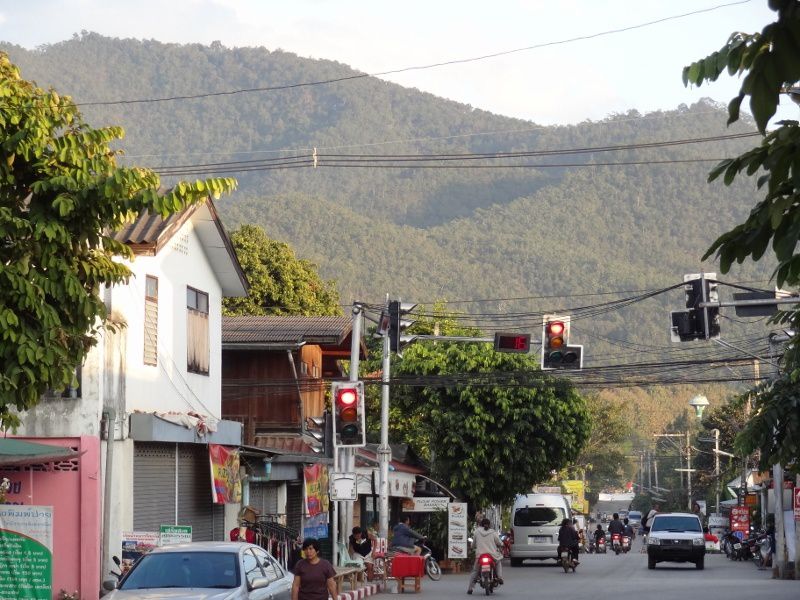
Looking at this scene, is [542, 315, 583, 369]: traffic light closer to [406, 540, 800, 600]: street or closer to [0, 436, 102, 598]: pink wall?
[406, 540, 800, 600]: street

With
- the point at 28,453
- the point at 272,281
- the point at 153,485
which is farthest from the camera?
the point at 272,281

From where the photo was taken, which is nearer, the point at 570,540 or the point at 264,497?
the point at 264,497

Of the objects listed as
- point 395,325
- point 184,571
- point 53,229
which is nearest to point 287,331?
point 395,325

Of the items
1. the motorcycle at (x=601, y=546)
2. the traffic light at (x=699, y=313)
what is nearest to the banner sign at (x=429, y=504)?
the traffic light at (x=699, y=313)

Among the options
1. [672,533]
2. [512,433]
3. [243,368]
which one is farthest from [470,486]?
[243,368]

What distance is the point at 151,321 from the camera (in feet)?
81.1

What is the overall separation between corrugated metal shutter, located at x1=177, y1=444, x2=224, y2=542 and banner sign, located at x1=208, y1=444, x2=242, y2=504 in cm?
40

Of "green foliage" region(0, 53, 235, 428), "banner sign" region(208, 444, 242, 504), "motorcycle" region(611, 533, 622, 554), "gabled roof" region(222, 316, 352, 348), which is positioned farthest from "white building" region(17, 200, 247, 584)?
"motorcycle" region(611, 533, 622, 554)

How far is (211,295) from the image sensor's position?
95.6ft

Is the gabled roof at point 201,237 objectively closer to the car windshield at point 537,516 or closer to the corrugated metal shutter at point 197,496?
the corrugated metal shutter at point 197,496

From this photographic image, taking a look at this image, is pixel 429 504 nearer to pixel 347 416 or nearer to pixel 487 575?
pixel 487 575

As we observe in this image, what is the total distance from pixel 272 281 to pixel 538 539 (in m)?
18.7

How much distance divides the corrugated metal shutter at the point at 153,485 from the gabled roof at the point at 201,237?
3.66m

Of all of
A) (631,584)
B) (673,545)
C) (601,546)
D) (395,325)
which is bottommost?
(601,546)
